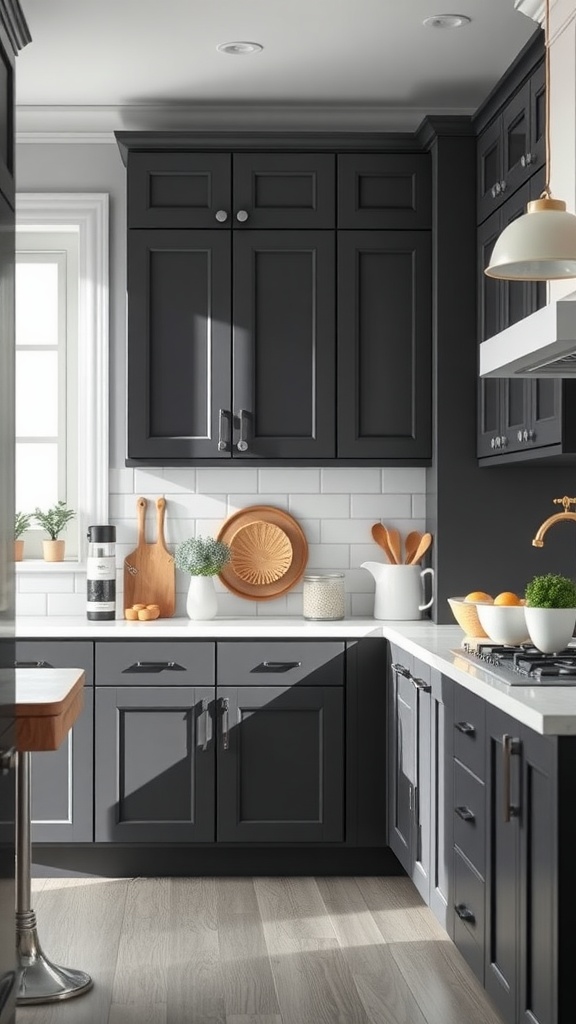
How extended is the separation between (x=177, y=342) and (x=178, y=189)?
23.2 inches

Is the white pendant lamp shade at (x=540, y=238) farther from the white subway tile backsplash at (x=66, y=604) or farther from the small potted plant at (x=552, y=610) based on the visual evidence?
the white subway tile backsplash at (x=66, y=604)

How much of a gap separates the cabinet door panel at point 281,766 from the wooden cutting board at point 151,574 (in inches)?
25.4

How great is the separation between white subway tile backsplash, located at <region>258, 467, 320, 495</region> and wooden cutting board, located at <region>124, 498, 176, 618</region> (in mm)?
435

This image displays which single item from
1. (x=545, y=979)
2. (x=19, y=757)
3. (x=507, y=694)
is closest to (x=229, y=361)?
(x=19, y=757)

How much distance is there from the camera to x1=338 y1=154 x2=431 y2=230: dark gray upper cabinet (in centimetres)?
470

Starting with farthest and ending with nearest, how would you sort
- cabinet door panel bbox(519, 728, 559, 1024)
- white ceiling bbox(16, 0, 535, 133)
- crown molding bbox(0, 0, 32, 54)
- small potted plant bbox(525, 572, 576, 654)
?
white ceiling bbox(16, 0, 535, 133) → small potted plant bbox(525, 572, 576, 654) → crown molding bbox(0, 0, 32, 54) → cabinet door panel bbox(519, 728, 559, 1024)

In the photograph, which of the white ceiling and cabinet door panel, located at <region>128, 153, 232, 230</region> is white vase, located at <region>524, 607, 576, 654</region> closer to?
the white ceiling

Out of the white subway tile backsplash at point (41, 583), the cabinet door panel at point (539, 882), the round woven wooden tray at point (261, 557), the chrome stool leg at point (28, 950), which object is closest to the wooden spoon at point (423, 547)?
the round woven wooden tray at point (261, 557)

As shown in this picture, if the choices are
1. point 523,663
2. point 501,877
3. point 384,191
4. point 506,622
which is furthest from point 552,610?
point 384,191

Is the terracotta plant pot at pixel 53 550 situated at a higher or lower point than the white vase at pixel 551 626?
higher

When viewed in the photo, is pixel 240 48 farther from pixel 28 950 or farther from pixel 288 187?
pixel 28 950

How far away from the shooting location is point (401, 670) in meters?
4.13

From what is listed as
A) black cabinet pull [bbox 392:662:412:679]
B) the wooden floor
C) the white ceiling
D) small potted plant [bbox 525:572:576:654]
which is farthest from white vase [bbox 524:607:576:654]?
the white ceiling

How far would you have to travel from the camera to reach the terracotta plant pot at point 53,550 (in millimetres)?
4977
